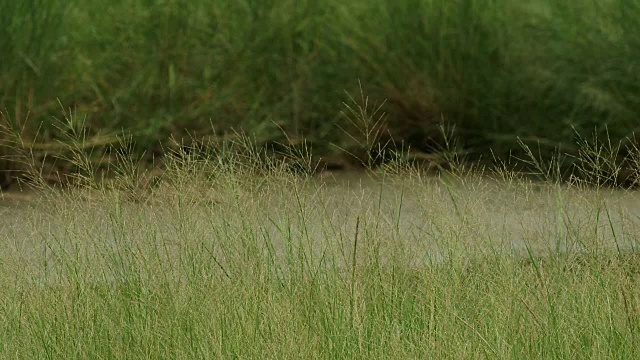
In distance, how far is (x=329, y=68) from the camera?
613cm

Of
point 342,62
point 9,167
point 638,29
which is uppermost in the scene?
point 638,29

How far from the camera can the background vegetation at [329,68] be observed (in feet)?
18.6

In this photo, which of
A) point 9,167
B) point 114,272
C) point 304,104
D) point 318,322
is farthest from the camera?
point 304,104

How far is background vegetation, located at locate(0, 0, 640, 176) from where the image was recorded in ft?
18.6

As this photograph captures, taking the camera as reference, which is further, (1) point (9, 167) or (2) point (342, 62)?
(2) point (342, 62)

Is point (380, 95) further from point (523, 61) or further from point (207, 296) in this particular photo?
point (207, 296)

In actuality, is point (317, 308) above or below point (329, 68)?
above

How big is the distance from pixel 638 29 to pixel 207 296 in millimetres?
3377

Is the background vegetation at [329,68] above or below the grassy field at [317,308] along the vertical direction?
below

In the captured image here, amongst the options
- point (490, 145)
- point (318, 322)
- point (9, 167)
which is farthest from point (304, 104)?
point (318, 322)

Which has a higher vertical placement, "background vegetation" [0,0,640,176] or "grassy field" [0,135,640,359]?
"grassy field" [0,135,640,359]

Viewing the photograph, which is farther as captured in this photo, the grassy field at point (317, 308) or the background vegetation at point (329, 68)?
the background vegetation at point (329, 68)

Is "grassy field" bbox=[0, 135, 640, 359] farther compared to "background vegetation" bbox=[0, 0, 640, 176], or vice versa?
"background vegetation" bbox=[0, 0, 640, 176]

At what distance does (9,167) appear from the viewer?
5598 millimetres
